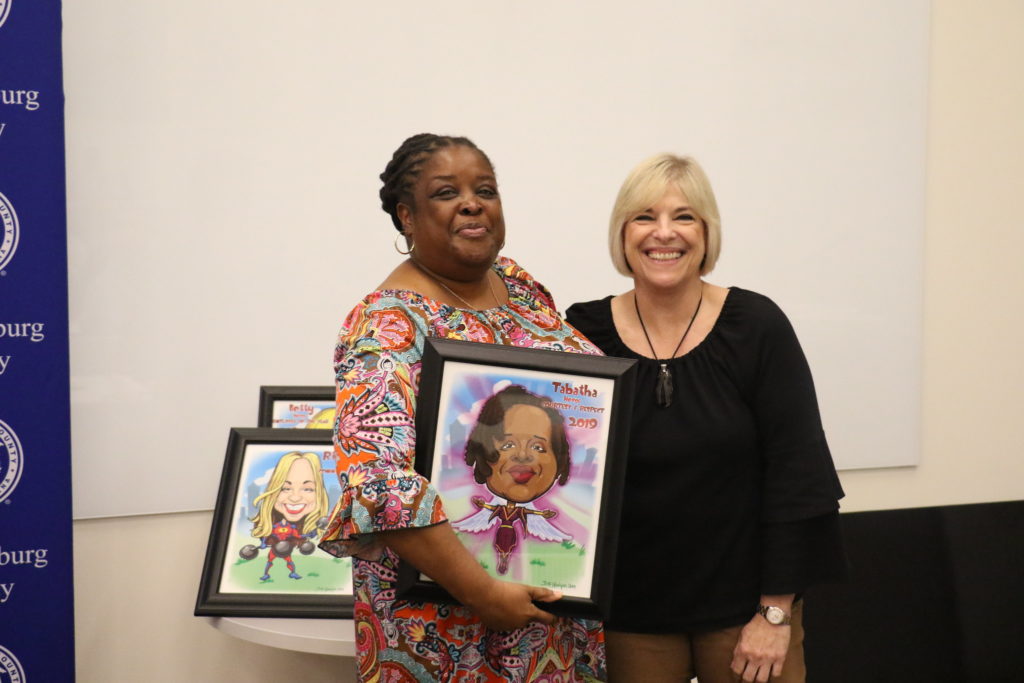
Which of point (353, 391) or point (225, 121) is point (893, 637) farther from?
point (225, 121)

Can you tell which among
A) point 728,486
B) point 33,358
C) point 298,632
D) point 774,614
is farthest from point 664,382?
point 33,358

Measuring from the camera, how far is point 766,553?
1867 millimetres

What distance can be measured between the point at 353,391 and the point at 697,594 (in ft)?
2.57

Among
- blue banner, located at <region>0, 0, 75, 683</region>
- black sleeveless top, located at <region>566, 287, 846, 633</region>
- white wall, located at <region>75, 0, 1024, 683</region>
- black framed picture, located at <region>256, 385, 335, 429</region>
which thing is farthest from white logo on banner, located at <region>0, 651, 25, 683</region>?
white wall, located at <region>75, 0, 1024, 683</region>

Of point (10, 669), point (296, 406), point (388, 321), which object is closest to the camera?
point (388, 321)

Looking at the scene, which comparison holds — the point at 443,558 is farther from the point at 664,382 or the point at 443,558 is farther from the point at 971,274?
the point at 971,274

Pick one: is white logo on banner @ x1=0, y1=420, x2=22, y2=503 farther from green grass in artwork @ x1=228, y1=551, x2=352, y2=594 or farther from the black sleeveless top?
the black sleeveless top

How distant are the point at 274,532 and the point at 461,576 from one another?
1.10m

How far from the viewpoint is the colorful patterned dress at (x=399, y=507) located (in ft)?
4.75

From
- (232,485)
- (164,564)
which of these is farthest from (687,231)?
(164,564)

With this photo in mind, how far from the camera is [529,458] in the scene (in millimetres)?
1597

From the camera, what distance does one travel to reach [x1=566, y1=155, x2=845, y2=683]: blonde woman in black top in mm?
1850

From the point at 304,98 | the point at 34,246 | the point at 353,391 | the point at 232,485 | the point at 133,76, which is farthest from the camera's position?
the point at 304,98

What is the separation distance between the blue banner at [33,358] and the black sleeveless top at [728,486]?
128cm
